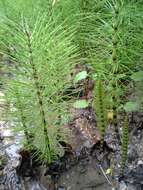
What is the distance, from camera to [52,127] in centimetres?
214

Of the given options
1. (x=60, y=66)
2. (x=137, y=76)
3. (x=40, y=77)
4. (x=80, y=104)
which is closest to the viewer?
(x=40, y=77)

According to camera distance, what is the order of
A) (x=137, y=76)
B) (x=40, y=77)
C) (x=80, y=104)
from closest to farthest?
(x=40, y=77), (x=137, y=76), (x=80, y=104)

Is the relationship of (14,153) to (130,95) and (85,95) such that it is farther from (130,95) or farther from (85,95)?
(130,95)

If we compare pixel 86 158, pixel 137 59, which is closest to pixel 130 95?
pixel 137 59

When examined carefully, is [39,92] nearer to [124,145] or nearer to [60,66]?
[60,66]

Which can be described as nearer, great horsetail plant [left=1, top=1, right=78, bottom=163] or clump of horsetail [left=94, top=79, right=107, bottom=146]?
great horsetail plant [left=1, top=1, right=78, bottom=163]

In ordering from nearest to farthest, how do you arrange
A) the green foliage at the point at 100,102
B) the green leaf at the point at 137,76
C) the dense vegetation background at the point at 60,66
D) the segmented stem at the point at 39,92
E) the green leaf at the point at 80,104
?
the segmented stem at the point at 39,92 < the dense vegetation background at the point at 60,66 < the green foliage at the point at 100,102 < the green leaf at the point at 137,76 < the green leaf at the point at 80,104

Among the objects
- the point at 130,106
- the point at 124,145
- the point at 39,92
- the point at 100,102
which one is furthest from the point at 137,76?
the point at 39,92

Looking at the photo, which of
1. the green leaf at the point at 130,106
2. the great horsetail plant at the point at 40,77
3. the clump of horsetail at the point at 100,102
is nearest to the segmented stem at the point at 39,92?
the great horsetail plant at the point at 40,77

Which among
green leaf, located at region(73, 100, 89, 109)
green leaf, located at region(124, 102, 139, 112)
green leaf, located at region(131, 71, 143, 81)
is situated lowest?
green leaf, located at region(124, 102, 139, 112)

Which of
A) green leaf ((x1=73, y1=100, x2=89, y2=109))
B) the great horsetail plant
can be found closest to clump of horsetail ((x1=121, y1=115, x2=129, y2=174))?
the great horsetail plant

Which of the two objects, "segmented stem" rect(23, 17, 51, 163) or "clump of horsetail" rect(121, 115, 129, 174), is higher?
"segmented stem" rect(23, 17, 51, 163)

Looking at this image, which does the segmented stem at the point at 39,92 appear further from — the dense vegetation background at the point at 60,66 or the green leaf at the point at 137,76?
the green leaf at the point at 137,76

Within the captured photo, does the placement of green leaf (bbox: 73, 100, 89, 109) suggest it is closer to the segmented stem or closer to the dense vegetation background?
the dense vegetation background
